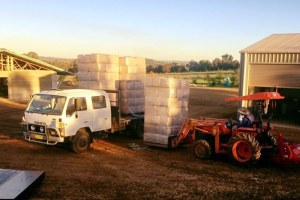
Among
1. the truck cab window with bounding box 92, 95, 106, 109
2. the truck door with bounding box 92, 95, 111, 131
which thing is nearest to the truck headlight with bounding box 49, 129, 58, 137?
the truck door with bounding box 92, 95, 111, 131

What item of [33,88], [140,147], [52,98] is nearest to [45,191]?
[52,98]

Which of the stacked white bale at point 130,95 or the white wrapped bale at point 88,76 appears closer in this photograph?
the white wrapped bale at point 88,76

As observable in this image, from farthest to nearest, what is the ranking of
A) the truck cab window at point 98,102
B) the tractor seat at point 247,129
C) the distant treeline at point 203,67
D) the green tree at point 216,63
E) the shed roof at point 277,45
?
1. the green tree at point 216,63
2. the distant treeline at point 203,67
3. the shed roof at point 277,45
4. the truck cab window at point 98,102
5. the tractor seat at point 247,129

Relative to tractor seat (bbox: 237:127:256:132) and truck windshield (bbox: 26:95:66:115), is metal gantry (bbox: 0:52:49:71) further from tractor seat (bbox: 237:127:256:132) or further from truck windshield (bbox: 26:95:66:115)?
tractor seat (bbox: 237:127:256:132)

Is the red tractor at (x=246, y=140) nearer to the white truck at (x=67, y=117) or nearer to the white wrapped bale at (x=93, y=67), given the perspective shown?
the white truck at (x=67, y=117)

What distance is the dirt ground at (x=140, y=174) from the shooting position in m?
7.90

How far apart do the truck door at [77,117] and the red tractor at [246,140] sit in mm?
3473

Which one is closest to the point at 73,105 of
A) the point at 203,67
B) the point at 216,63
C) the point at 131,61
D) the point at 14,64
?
the point at 131,61

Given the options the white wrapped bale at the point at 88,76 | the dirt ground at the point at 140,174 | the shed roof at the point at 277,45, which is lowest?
the dirt ground at the point at 140,174

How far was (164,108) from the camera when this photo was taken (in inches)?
472

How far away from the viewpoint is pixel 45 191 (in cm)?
791

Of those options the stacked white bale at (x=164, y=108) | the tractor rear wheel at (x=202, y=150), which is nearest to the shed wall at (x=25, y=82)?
the stacked white bale at (x=164, y=108)

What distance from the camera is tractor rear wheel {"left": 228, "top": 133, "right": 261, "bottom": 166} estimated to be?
31.5 feet

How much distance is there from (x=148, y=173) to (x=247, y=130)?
131 inches
